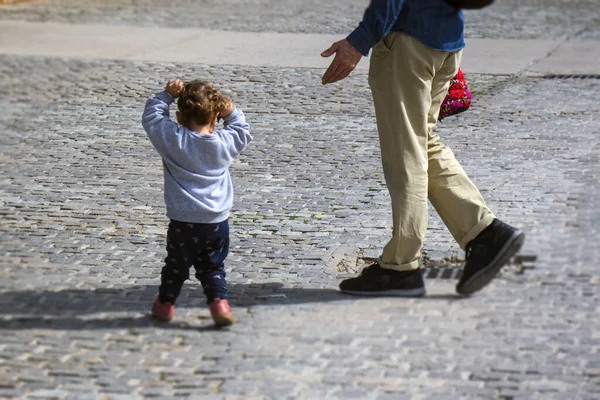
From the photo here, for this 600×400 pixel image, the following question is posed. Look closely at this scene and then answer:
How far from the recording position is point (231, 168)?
7.11 m

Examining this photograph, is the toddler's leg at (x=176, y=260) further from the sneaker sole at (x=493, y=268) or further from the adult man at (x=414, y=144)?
the sneaker sole at (x=493, y=268)

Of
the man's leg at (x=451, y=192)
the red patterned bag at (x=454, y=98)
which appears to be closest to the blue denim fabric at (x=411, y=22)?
the man's leg at (x=451, y=192)

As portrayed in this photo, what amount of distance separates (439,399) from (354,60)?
5.01ft

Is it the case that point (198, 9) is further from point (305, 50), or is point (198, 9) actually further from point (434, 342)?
point (434, 342)

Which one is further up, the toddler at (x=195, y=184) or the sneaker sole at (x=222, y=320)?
the toddler at (x=195, y=184)

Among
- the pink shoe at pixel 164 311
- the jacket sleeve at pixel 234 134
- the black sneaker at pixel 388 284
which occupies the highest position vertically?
the jacket sleeve at pixel 234 134

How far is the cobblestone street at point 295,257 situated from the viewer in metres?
3.95

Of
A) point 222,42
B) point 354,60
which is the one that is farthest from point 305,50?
point 354,60

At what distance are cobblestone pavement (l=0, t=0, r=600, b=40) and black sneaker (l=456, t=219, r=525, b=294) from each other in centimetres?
790

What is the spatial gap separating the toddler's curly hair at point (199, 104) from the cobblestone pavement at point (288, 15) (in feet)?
27.3

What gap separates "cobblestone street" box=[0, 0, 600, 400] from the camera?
13.0ft

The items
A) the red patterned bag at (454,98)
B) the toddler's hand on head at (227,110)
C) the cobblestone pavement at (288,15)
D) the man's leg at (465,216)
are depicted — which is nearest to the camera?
the toddler's hand on head at (227,110)

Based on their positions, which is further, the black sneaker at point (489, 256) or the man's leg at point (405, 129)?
the black sneaker at point (489, 256)

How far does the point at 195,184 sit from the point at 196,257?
0.99 ft
